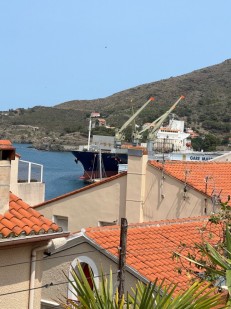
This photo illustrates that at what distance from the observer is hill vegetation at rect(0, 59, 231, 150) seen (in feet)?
551


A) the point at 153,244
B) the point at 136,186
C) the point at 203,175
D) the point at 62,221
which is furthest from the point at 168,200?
the point at 153,244

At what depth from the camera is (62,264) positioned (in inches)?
418

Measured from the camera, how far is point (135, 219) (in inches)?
709

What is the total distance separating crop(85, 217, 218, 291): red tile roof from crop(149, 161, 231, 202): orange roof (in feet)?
14.0

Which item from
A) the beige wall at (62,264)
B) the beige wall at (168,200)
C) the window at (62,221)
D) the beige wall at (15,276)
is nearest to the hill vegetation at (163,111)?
the window at (62,221)

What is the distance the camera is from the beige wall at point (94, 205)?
1812 cm

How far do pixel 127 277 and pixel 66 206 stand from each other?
27.8ft

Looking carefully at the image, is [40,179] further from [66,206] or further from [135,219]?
[135,219]

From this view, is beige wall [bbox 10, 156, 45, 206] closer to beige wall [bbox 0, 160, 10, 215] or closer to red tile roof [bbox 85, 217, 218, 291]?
red tile roof [bbox 85, 217, 218, 291]

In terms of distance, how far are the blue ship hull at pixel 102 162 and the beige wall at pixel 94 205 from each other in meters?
83.3

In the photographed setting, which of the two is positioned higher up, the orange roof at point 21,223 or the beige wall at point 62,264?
the orange roof at point 21,223

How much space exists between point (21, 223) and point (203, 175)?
441 inches

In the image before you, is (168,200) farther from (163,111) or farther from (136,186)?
(163,111)

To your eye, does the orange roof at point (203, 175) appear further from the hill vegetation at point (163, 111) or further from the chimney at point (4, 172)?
the hill vegetation at point (163, 111)
